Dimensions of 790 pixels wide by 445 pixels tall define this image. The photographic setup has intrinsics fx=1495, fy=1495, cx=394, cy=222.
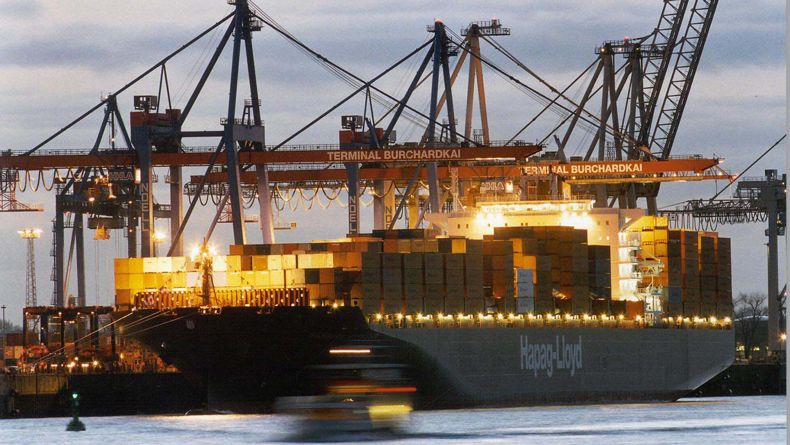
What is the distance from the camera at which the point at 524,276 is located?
62125 mm

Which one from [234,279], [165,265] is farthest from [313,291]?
[165,265]

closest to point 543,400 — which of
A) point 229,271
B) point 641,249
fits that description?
point 641,249

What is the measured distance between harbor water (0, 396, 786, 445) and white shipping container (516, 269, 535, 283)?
210 inches

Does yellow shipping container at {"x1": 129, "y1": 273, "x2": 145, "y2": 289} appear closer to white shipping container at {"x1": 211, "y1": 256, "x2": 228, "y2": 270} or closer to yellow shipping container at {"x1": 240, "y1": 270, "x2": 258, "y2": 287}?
white shipping container at {"x1": 211, "y1": 256, "x2": 228, "y2": 270}

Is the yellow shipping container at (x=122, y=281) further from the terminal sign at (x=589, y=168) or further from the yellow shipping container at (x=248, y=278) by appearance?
the terminal sign at (x=589, y=168)

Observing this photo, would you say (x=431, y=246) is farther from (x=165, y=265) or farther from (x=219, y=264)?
(x=165, y=265)

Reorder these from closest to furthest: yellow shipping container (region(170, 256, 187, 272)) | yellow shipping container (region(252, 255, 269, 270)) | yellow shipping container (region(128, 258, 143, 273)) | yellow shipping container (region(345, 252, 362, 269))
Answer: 1. yellow shipping container (region(345, 252, 362, 269))
2. yellow shipping container (region(252, 255, 269, 270))
3. yellow shipping container (region(170, 256, 187, 272))
4. yellow shipping container (region(128, 258, 143, 273))

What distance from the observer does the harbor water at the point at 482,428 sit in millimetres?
48062

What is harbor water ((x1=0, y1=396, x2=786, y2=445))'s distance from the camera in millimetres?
48062

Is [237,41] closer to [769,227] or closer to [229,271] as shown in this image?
[229,271]

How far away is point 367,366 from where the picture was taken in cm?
4681

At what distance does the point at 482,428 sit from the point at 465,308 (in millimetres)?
9551

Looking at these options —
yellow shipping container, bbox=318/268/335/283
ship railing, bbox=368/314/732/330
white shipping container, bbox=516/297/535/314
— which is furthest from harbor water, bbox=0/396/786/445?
yellow shipping container, bbox=318/268/335/283

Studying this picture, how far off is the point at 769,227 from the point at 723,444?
45.2 meters
